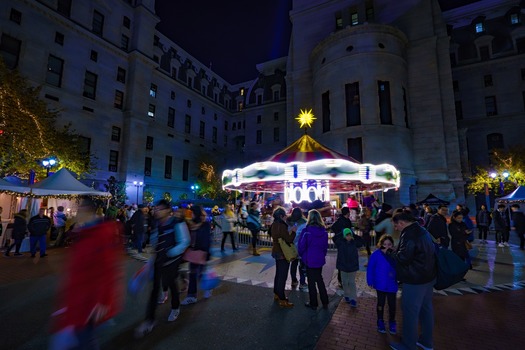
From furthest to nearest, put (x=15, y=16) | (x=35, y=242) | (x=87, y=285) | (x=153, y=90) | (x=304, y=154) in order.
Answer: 1. (x=153, y=90)
2. (x=15, y=16)
3. (x=304, y=154)
4. (x=35, y=242)
5. (x=87, y=285)

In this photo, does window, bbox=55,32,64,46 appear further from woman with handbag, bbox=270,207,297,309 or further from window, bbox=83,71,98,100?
woman with handbag, bbox=270,207,297,309

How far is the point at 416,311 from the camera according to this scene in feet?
11.1

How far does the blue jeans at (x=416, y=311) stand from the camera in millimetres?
3367

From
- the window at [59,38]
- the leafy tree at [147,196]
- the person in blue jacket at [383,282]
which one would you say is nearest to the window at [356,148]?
the person in blue jacket at [383,282]

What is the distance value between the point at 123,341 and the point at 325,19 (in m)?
33.5

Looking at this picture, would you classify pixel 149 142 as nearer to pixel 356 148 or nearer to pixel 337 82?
pixel 337 82

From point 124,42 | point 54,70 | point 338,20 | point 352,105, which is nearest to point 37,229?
point 54,70

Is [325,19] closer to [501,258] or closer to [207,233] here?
[501,258]

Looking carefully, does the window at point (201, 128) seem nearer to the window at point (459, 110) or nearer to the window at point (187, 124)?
the window at point (187, 124)

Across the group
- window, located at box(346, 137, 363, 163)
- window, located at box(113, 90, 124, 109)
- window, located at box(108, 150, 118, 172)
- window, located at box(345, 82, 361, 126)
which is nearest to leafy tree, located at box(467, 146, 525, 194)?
window, located at box(346, 137, 363, 163)

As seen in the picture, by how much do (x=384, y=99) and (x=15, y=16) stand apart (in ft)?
107

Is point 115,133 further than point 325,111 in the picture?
Yes

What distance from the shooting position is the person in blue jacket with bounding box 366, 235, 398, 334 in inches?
163

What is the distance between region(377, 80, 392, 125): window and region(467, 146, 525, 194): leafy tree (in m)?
10.6
